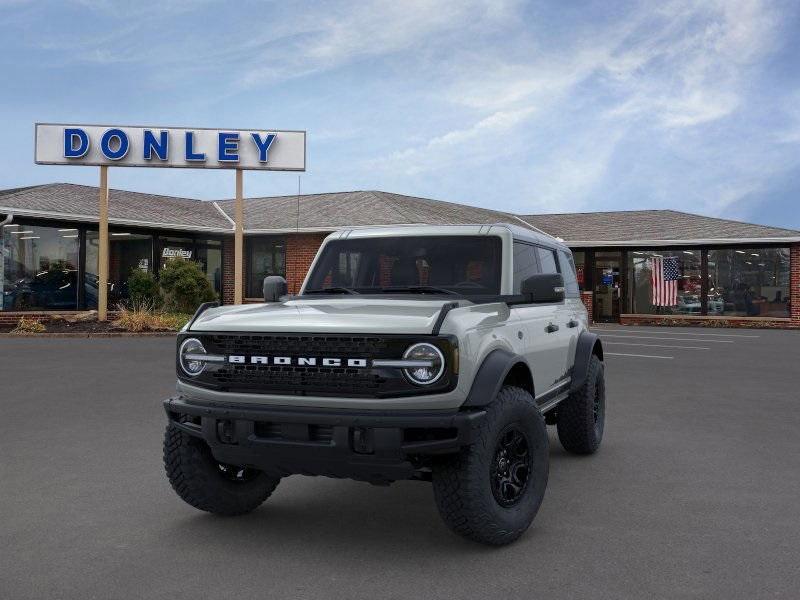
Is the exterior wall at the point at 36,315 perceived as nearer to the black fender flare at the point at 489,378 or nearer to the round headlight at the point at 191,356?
the round headlight at the point at 191,356

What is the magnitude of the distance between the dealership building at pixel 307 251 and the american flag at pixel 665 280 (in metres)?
0.05

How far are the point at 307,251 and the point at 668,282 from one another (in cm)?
1350

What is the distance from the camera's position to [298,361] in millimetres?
4066

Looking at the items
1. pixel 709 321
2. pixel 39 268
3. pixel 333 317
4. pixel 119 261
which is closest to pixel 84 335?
pixel 39 268

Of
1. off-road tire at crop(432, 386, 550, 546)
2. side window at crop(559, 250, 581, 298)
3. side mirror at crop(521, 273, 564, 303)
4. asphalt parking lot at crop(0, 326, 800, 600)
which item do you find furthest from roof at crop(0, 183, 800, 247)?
off-road tire at crop(432, 386, 550, 546)

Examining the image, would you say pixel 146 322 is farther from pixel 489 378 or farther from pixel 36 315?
pixel 489 378

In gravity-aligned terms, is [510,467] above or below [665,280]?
below

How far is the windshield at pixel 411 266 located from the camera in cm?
523

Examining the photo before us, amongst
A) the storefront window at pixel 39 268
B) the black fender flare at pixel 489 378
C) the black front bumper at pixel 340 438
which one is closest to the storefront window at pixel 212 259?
the storefront window at pixel 39 268

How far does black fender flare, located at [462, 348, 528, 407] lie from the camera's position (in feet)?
13.1

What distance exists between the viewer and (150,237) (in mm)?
26844

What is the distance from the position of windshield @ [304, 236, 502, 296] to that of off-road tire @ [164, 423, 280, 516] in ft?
4.71

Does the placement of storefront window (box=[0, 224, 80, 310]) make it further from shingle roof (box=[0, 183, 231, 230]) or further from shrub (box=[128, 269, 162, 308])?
shrub (box=[128, 269, 162, 308])

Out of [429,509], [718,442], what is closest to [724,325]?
[718,442]
